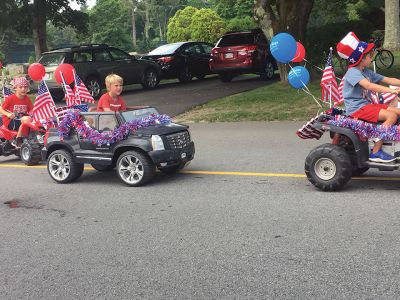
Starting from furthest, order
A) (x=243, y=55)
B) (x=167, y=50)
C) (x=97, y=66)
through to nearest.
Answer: (x=167, y=50)
(x=243, y=55)
(x=97, y=66)

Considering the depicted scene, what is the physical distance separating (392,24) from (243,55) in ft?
46.2

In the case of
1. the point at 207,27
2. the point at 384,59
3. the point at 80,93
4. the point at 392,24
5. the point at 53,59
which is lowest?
the point at 384,59

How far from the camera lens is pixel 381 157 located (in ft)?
20.2

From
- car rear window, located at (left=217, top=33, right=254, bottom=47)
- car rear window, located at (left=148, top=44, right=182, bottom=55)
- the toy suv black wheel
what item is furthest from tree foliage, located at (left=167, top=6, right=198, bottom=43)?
the toy suv black wheel

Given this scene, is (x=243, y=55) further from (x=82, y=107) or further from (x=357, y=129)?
(x=357, y=129)

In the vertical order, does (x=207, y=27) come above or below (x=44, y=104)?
above

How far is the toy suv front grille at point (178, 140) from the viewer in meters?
7.43

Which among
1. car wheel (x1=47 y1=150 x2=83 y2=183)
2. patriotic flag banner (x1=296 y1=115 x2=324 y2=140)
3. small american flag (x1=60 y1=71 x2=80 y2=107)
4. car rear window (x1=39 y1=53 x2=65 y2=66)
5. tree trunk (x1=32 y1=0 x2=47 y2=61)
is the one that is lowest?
car wheel (x1=47 y1=150 x2=83 y2=183)

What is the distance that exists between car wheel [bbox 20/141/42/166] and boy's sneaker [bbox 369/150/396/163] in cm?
614

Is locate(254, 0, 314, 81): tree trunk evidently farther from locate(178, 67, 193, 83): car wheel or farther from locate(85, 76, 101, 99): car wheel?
locate(85, 76, 101, 99): car wheel

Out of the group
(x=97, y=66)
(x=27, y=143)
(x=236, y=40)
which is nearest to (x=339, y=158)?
(x=27, y=143)

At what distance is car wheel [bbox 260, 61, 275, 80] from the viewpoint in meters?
21.5

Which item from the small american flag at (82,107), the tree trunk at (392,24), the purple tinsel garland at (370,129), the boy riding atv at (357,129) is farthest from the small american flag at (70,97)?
the tree trunk at (392,24)

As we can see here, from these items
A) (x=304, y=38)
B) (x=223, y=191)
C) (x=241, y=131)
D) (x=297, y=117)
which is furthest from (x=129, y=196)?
(x=304, y=38)
